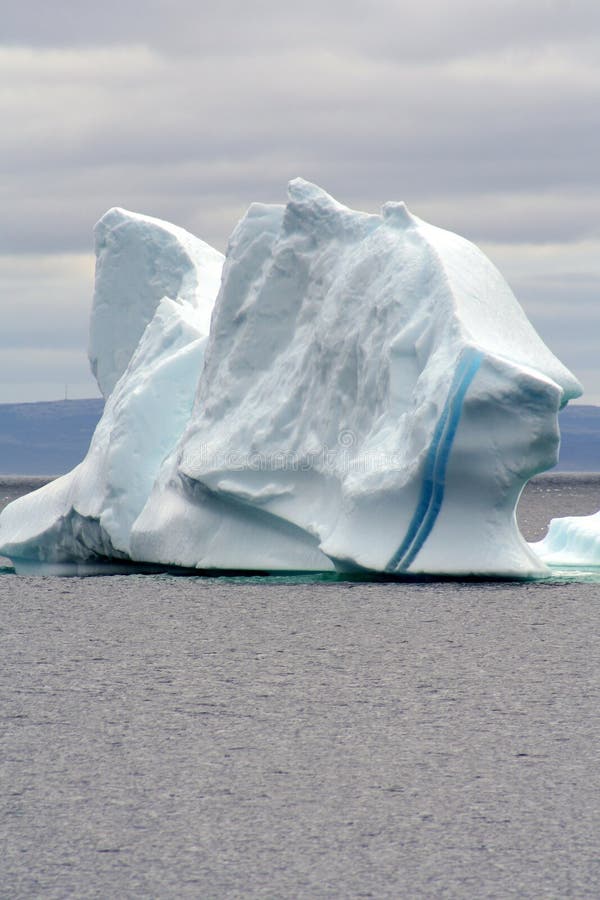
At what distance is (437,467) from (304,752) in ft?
12.5

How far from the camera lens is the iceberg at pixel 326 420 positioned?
7.70 meters

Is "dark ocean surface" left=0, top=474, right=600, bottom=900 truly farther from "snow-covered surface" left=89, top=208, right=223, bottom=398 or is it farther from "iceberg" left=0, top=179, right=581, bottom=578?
"snow-covered surface" left=89, top=208, right=223, bottom=398

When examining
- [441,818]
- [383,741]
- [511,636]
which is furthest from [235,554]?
[441,818]

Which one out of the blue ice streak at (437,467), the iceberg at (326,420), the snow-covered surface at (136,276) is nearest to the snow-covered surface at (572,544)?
the iceberg at (326,420)

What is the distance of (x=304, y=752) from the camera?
4.03 m

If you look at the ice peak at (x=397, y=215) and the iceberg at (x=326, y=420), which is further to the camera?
the ice peak at (x=397, y=215)

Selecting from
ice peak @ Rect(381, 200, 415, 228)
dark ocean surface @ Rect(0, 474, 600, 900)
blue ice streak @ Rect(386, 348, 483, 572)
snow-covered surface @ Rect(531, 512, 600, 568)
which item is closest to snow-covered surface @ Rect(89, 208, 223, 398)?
ice peak @ Rect(381, 200, 415, 228)

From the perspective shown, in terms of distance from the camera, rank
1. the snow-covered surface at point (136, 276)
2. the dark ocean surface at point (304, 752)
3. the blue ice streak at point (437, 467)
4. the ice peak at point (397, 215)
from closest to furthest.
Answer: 1. the dark ocean surface at point (304, 752)
2. the blue ice streak at point (437, 467)
3. the ice peak at point (397, 215)
4. the snow-covered surface at point (136, 276)

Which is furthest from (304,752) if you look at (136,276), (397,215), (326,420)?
(136,276)

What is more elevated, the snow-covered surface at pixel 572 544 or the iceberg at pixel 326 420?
the iceberg at pixel 326 420

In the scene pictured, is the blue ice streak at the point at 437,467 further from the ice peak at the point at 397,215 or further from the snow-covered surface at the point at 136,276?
the snow-covered surface at the point at 136,276

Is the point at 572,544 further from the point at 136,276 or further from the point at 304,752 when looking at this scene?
the point at 304,752

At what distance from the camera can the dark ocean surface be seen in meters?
3.01

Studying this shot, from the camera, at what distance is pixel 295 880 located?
2932 mm
